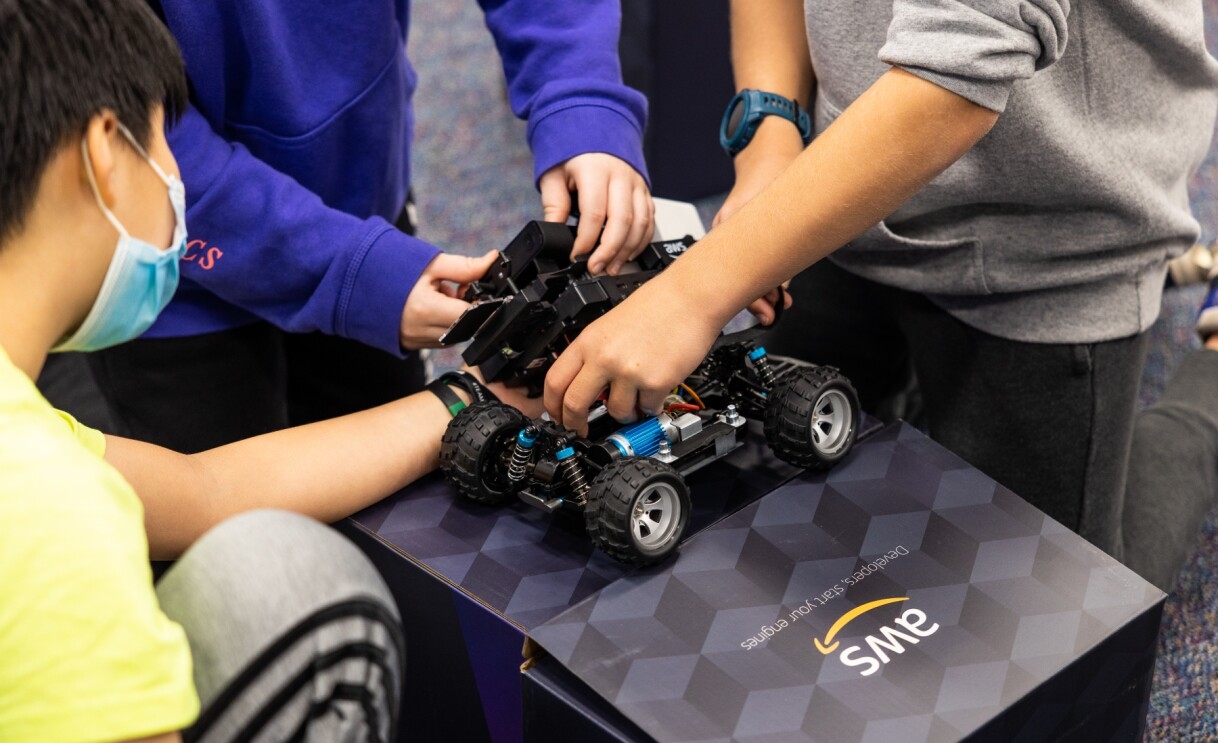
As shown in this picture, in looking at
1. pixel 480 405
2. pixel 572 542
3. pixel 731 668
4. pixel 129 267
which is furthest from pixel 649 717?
pixel 129 267

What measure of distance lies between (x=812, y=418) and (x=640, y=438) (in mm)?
146

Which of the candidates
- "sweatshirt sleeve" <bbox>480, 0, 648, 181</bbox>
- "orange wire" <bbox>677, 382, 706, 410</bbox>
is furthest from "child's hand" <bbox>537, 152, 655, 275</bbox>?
"orange wire" <bbox>677, 382, 706, 410</bbox>

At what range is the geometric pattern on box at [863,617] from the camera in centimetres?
79

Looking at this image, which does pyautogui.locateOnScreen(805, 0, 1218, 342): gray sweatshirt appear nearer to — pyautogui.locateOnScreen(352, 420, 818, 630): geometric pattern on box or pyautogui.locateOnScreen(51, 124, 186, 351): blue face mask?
pyautogui.locateOnScreen(352, 420, 818, 630): geometric pattern on box

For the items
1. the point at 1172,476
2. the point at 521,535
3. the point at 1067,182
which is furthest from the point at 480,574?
the point at 1172,476

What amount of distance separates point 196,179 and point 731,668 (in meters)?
0.67

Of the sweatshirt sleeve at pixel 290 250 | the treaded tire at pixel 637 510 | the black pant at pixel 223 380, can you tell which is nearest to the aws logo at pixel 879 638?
the treaded tire at pixel 637 510

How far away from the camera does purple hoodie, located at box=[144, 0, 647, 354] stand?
1.10 meters

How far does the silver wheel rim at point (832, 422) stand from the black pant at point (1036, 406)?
29 cm

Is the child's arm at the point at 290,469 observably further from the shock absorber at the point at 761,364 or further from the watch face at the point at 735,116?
the watch face at the point at 735,116

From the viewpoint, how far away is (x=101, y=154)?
2.37 feet

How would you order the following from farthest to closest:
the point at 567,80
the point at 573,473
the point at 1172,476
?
the point at 1172,476 < the point at 567,80 < the point at 573,473

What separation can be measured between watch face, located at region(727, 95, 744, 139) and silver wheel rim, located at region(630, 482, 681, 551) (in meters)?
0.55

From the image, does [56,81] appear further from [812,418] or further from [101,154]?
[812,418]
